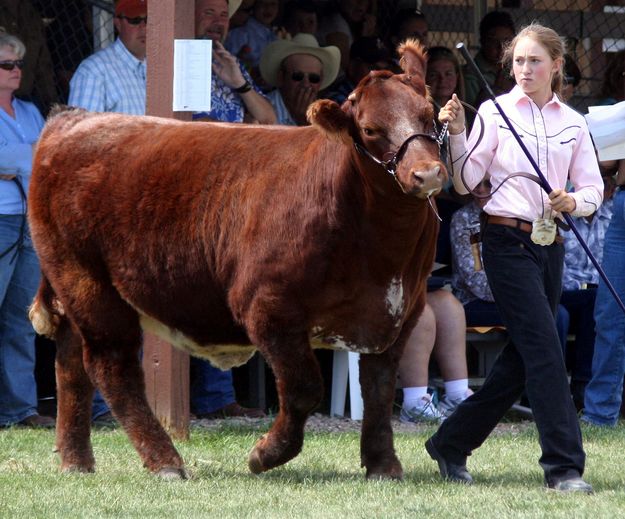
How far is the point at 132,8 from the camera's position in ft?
28.0

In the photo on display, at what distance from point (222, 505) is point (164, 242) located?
4.44 ft

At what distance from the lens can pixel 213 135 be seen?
6270 mm

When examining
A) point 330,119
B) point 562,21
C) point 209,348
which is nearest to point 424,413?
point 209,348

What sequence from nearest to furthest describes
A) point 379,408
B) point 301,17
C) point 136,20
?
point 379,408 < point 136,20 < point 301,17

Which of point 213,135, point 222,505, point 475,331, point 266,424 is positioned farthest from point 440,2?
point 222,505

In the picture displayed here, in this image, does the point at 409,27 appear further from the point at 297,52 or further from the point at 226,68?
the point at 226,68

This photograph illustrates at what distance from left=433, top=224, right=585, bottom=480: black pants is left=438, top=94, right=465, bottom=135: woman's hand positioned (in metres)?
0.45

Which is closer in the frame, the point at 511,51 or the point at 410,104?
the point at 410,104

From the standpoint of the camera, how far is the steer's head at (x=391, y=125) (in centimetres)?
519

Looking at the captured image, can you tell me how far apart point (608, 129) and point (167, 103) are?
2.46 m

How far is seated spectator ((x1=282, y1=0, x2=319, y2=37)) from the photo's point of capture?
1016 cm

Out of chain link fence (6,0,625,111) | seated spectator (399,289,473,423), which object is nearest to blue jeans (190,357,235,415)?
seated spectator (399,289,473,423)

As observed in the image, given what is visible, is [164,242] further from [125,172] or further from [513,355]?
[513,355]

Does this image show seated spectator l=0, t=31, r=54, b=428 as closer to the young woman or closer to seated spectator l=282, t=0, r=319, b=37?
seated spectator l=282, t=0, r=319, b=37
